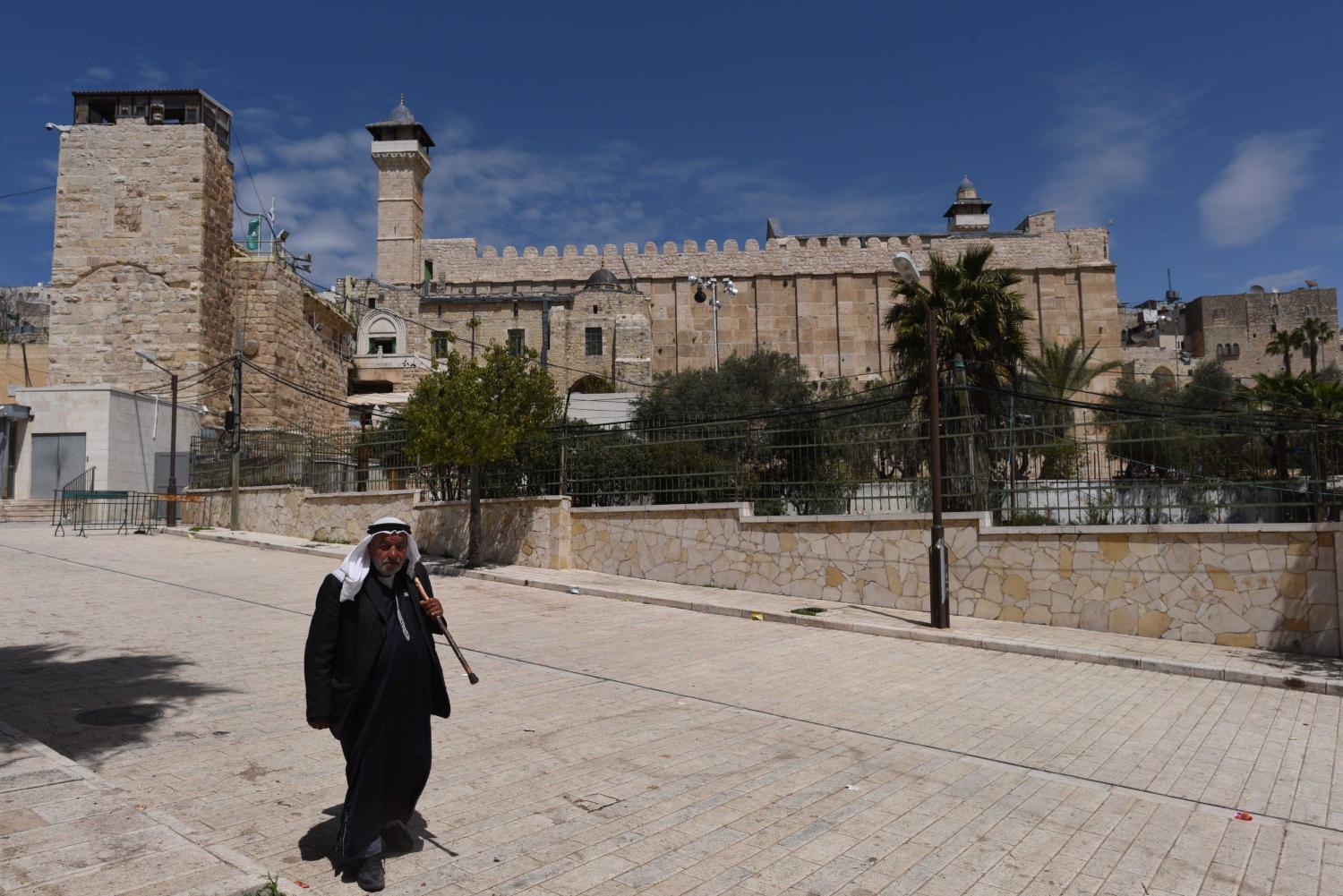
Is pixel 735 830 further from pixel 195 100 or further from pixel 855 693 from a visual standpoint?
pixel 195 100

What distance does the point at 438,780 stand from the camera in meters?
4.65

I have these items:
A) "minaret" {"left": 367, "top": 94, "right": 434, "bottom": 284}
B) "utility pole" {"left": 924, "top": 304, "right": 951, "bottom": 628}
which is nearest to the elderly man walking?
"utility pole" {"left": 924, "top": 304, "right": 951, "bottom": 628}

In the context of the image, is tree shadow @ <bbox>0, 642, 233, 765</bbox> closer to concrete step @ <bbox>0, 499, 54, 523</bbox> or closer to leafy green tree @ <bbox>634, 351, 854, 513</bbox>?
leafy green tree @ <bbox>634, 351, 854, 513</bbox>

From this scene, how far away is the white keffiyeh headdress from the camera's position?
11.6 feet

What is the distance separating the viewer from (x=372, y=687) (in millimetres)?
3549

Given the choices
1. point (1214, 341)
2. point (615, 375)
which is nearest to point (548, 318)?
point (615, 375)

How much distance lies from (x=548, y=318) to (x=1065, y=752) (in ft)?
157

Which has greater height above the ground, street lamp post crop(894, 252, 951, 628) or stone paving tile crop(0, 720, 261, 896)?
street lamp post crop(894, 252, 951, 628)

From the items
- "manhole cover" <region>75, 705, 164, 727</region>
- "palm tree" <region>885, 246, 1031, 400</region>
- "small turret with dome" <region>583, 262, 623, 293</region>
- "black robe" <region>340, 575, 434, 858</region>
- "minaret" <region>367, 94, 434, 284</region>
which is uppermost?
"minaret" <region>367, 94, 434, 284</region>

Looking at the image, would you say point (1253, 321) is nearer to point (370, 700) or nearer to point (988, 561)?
point (988, 561)

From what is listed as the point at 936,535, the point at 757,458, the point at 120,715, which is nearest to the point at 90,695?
the point at 120,715

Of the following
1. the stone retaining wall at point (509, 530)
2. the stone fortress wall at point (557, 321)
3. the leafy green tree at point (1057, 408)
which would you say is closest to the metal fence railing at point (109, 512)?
the stone retaining wall at point (509, 530)

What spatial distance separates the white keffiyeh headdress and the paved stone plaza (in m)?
1.10

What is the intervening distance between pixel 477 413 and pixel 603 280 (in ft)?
134
